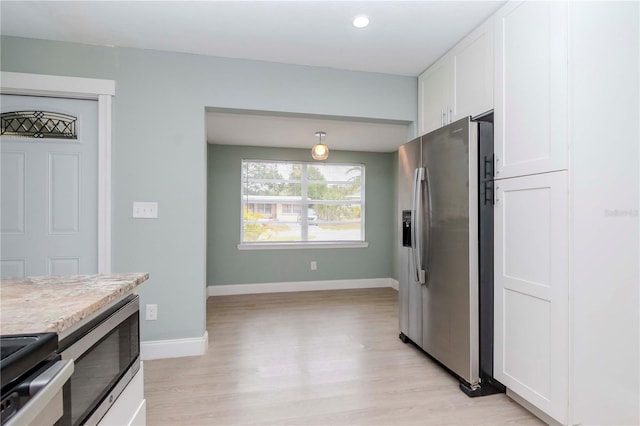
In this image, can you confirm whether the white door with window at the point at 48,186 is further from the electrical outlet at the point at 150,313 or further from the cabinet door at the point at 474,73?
the cabinet door at the point at 474,73

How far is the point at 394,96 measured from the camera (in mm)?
3139

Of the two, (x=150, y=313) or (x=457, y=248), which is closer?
(x=457, y=248)

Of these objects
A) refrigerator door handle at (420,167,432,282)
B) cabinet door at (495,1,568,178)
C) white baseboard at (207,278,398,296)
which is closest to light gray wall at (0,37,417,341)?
refrigerator door handle at (420,167,432,282)

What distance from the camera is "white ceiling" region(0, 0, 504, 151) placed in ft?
6.91

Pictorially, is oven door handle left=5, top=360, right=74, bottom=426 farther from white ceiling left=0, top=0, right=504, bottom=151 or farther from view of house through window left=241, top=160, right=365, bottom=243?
view of house through window left=241, top=160, right=365, bottom=243

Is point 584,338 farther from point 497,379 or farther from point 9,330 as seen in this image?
point 9,330

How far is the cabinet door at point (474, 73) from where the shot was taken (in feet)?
7.32

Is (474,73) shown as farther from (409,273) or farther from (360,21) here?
(409,273)

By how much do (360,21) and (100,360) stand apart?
2349mm

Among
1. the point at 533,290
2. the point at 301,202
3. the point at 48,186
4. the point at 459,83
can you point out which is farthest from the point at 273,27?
the point at 301,202

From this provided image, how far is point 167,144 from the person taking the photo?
2.76 m

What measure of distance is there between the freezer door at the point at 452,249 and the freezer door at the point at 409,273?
0.10 m

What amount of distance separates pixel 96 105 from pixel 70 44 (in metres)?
0.48

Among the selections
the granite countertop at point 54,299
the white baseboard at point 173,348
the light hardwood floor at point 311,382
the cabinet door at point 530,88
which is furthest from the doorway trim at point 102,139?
the cabinet door at point 530,88
